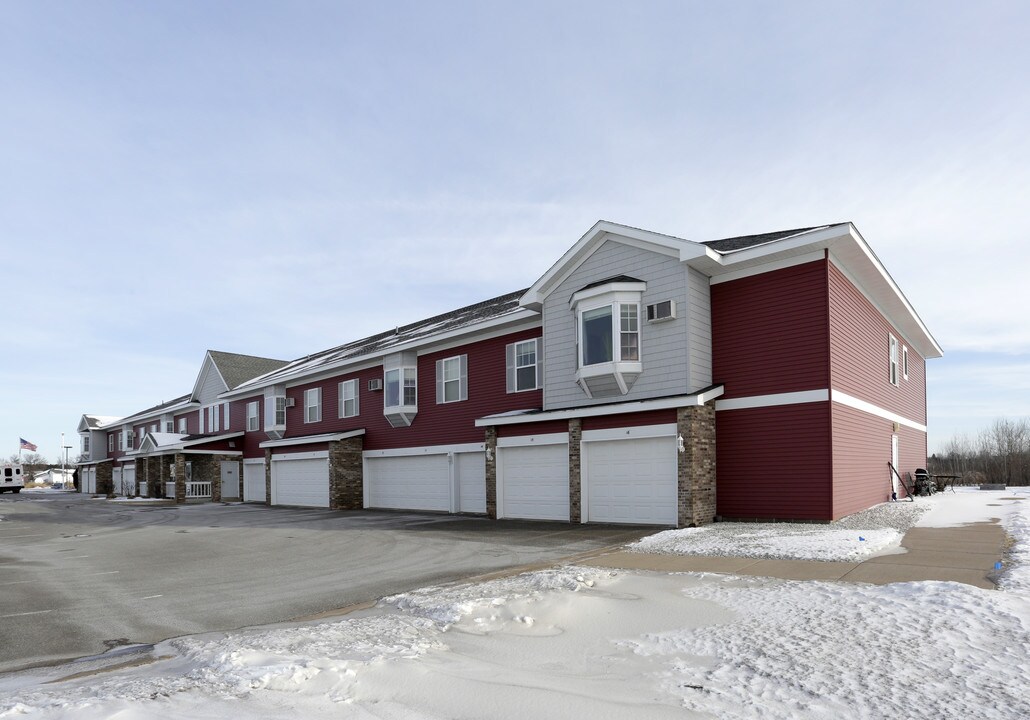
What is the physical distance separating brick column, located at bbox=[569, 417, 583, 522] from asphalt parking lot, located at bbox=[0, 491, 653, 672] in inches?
20.2

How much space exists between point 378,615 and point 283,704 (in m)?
3.10

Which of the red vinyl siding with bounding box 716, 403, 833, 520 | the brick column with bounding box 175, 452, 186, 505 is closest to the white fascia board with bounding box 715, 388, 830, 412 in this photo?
the red vinyl siding with bounding box 716, 403, 833, 520

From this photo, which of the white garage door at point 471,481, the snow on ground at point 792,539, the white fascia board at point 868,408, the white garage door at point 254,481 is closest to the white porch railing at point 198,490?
the white garage door at point 254,481

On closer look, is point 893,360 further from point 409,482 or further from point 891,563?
point 409,482

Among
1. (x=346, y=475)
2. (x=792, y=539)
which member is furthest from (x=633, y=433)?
(x=346, y=475)

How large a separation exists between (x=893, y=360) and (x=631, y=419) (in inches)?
420

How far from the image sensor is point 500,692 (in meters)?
5.15

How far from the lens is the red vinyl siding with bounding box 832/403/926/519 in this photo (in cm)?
1540

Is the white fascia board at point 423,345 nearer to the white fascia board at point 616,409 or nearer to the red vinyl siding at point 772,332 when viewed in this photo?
the white fascia board at point 616,409

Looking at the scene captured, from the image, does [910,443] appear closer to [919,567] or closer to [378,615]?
[919,567]

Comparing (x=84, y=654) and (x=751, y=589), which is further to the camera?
(x=751, y=589)

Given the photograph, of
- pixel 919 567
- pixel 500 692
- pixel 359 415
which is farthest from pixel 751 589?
pixel 359 415

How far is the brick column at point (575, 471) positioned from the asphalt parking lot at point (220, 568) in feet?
1.68

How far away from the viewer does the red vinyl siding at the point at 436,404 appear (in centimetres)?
2266
